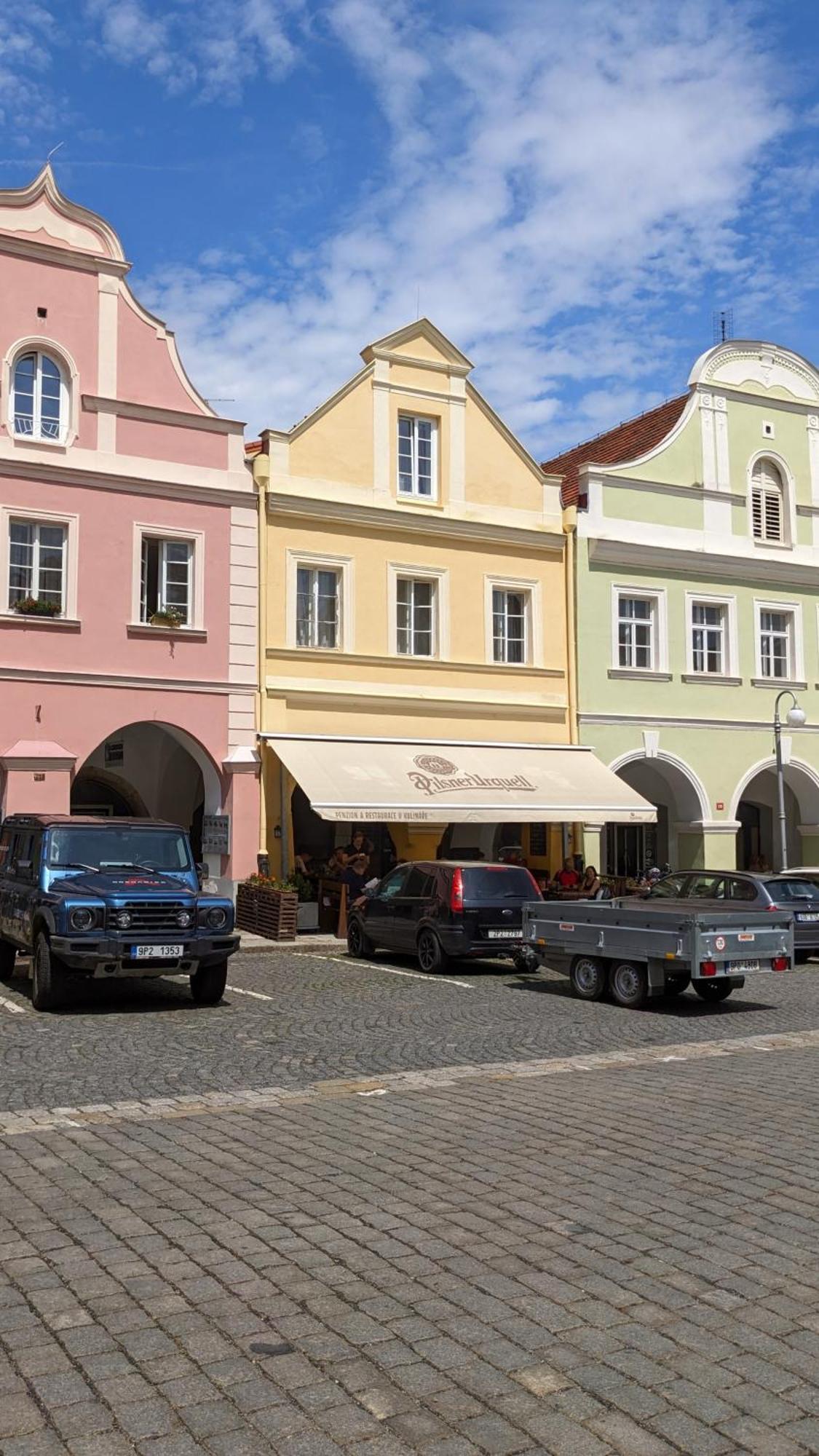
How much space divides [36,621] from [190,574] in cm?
293

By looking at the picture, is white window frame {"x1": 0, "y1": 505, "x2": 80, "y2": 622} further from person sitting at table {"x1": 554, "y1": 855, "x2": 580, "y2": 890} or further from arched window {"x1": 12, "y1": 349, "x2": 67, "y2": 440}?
person sitting at table {"x1": 554, "y1": 855, "x2": 580, "y2": 890}

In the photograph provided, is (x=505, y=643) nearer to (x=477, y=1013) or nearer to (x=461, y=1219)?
(x=477, y=1013)

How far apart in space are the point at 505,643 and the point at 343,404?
217 inches

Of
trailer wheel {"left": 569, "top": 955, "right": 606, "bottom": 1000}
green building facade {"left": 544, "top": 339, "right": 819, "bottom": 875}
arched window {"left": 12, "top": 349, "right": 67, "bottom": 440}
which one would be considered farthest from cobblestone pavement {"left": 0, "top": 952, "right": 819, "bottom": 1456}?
green building facade {"left": 544, "top": 339, "right": 819, "bottom": 875}

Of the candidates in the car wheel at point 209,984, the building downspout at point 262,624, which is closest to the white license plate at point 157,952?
the car wheel at point 209,984

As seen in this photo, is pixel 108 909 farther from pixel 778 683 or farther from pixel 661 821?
pixel 778 683

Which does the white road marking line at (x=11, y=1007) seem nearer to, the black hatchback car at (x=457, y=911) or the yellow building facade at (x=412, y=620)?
the black hatchback car at (x=457, y=911)

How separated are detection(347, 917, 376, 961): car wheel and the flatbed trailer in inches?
174

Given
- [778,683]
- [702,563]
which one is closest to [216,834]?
[702,563]

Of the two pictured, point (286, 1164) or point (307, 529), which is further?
point (307, 529)

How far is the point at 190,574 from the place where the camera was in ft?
77.0

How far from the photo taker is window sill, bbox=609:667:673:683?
2748 centimetres

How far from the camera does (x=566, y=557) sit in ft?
89.7

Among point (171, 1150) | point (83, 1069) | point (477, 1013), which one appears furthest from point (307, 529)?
point (171, 1150)
